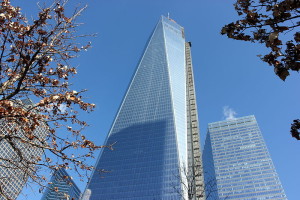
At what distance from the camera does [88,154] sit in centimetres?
781

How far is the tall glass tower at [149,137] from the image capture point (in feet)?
420

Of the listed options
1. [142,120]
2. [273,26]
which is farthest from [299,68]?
[142,120]

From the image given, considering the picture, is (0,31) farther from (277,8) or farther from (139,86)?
(139,86)

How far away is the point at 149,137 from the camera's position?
151375 mm

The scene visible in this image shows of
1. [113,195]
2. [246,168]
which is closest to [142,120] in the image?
[113,195]

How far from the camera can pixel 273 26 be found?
5332mm

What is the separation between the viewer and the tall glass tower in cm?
12800

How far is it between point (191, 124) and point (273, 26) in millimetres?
37604

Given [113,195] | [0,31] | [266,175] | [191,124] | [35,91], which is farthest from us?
[266,175]

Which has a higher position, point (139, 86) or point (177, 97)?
point (139, 86)

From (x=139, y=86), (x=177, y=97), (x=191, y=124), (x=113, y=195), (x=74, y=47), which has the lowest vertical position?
(x=74, y=47)

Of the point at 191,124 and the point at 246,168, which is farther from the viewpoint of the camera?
the point at 246,168

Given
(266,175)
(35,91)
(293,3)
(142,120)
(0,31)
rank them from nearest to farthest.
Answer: (293,3), (0,31), (35,91), (142,120), (266,175)

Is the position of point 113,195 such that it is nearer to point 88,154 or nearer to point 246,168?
point 246,168
